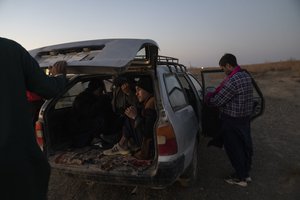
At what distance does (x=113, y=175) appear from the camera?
354 centimetres

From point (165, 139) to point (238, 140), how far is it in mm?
1681

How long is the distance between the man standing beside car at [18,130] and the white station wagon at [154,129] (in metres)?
0.82

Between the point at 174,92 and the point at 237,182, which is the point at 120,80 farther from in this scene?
the point at 237,182

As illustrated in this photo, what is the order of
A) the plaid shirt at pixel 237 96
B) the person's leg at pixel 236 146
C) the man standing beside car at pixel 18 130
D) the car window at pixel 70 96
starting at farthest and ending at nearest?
1. the car window at pixel 70 96
2. the person's leg at pixel 236 146
3. the plaid shirt at pixel 237 96
4. the man standing beside car at pixel 18 130

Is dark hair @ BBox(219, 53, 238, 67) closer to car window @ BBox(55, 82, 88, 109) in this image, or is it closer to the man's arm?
car window @ BBox(55, 82, 88, 109)

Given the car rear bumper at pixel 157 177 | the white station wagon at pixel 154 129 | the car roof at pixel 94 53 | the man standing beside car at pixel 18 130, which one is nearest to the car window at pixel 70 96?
the white station wagon at pixel 154 129

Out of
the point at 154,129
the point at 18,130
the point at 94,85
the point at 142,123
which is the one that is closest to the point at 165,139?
the point at 154,129

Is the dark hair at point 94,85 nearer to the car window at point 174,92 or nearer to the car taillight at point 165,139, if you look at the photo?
the car window at point 174,92

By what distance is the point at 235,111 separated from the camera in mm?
4484

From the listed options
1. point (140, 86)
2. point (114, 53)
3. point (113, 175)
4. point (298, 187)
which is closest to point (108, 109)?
point (140, 86)

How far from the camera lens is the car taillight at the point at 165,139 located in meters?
3.41

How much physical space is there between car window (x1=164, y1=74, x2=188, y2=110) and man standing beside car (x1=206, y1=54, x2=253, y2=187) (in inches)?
18.6

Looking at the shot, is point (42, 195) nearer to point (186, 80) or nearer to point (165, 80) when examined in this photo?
point (165, 80)

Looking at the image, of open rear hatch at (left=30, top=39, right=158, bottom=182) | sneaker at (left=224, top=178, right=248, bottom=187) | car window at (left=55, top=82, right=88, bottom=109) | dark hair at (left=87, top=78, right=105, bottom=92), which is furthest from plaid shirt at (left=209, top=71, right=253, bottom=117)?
car window at (left=55, top=82, right=88, bottom=109)
